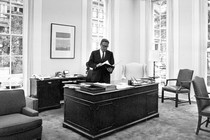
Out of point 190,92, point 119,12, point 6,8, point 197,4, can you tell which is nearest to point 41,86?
point 6,8

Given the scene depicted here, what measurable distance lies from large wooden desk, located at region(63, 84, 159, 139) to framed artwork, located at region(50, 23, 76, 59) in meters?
2.07

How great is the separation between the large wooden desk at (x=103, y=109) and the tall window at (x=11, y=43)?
6.75 ft

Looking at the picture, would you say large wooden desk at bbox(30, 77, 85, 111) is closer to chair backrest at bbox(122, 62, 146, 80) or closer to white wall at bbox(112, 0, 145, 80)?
chair backrest at bbox(122, 62, 146, 80)

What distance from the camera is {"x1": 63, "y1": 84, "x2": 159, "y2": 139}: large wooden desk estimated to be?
3156 mm

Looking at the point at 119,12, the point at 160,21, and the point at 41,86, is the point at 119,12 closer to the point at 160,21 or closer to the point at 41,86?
the point at 160,21

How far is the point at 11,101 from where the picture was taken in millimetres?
3303

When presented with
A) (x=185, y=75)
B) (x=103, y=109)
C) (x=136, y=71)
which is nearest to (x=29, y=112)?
(x=103, y=109)

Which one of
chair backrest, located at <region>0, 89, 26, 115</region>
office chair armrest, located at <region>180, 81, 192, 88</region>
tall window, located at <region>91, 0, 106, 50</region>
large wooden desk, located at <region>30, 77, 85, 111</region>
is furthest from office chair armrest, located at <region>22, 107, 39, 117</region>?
office chair armrest, located at <region>180, 81, 192, 88</region>

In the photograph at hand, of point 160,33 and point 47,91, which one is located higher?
point 160,33

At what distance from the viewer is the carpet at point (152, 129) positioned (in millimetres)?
3334

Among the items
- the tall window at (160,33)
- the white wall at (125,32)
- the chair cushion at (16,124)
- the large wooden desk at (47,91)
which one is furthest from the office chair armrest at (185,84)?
the chair cushion at (16,124)

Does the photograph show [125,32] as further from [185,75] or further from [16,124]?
[16,124]

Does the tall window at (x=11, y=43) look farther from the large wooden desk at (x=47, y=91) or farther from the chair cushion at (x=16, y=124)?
the chair cushion at (x=16, y=124)

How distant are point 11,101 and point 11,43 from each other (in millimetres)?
2168
